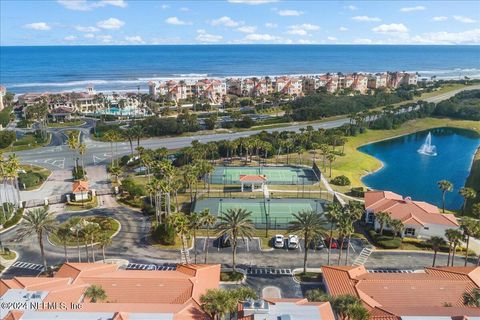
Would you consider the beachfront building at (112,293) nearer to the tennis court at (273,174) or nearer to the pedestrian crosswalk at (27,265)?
the pedestrian crosswalk at (27,265)

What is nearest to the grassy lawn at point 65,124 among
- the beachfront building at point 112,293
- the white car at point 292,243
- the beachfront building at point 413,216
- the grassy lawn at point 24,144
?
the grassy lawn at point 24,144

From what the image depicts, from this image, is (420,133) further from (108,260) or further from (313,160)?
(108,260)

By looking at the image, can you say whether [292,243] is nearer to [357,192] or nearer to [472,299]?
[472,299]

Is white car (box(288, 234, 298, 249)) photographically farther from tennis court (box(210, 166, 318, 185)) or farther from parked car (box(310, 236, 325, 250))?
tennis court (box(210, 166, 318, 185))

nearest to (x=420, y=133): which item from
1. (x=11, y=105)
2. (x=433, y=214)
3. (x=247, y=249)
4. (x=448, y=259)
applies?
(x=433, y=214)

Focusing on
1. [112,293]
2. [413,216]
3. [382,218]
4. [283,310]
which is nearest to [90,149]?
[112,293]
